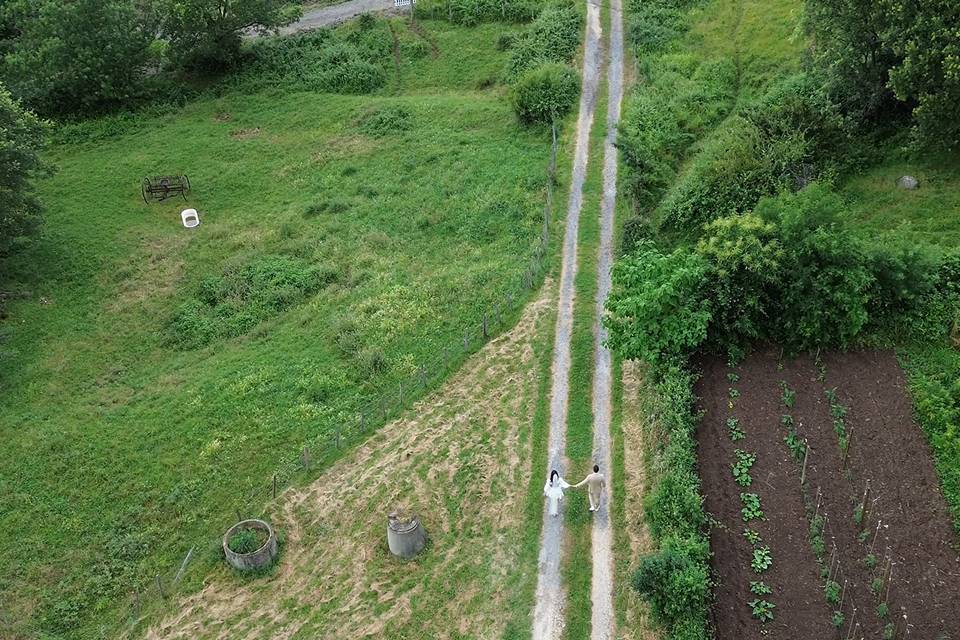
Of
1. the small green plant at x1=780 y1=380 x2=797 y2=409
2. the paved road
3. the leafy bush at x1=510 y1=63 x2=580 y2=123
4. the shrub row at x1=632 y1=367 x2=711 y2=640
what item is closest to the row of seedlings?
the shrub row at x1=632 y1=367 x2=711 y2=640

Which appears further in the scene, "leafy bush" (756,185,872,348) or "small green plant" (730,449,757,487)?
"leafy bush" (756,185,872,348)

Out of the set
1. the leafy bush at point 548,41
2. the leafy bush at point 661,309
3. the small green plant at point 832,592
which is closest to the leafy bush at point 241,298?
the leafy bush at point 661,309

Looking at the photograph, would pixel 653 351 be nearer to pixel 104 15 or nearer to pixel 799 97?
pixel 799 97

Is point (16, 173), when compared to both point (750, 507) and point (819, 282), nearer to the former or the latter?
point (819, 282)

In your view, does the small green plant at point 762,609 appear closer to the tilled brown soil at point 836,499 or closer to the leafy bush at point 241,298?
the tilled brown soil at point 836,499

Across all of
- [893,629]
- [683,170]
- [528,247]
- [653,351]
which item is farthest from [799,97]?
[893,629]

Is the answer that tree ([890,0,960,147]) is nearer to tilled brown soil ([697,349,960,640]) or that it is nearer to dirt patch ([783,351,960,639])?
tilled brown soil ([697,349,960,640])

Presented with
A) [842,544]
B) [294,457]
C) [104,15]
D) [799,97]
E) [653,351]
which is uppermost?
[104,15]

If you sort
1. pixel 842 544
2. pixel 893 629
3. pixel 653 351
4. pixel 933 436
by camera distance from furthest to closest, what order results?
pixel 653 351 < pixel 933 436 < pixel 842 544 < pixel 893 629

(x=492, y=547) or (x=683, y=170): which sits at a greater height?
(x=683, y=170)
